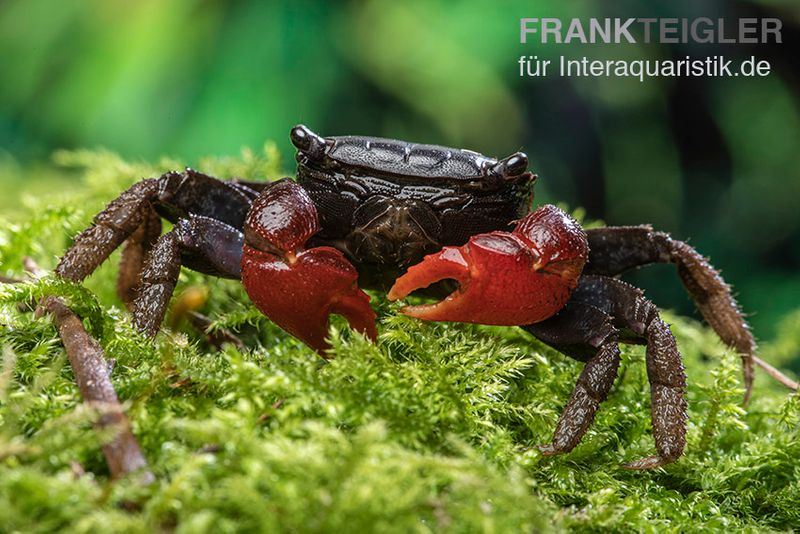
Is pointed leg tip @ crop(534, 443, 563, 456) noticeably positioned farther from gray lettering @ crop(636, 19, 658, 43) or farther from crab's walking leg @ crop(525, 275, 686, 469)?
gray lettering @ crop(636, 19, 658, 43)

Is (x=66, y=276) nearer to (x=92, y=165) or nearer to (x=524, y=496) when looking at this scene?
(x=524, y=496)

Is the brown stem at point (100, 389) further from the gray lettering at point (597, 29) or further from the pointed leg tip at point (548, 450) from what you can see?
the gray lettering at point (597, 29)

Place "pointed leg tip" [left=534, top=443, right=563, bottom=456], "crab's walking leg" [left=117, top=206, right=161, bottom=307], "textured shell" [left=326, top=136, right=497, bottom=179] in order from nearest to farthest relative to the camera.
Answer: "pointed leg tip" [left=534, top=443, right=563, bottom=456]
"textured shell" [left=326, top=136, right=497, bottom=179]
"crab's walking leg" [left=117, top=206, right=161, bottom=307]

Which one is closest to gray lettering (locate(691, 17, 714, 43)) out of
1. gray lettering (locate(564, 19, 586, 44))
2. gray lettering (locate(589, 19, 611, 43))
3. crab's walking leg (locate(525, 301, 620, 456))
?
gray lettering (locate(589, 19, 611, 43))

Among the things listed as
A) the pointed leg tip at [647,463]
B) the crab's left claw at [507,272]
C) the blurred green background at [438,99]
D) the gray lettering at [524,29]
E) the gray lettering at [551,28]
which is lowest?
the pointed leg tip at [647,463]

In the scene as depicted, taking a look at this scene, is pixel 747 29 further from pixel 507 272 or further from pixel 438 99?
pixel 507 272

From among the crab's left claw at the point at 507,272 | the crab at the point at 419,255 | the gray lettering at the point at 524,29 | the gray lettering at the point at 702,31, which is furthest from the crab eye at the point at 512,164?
the gray lettering at the point at 702,31
